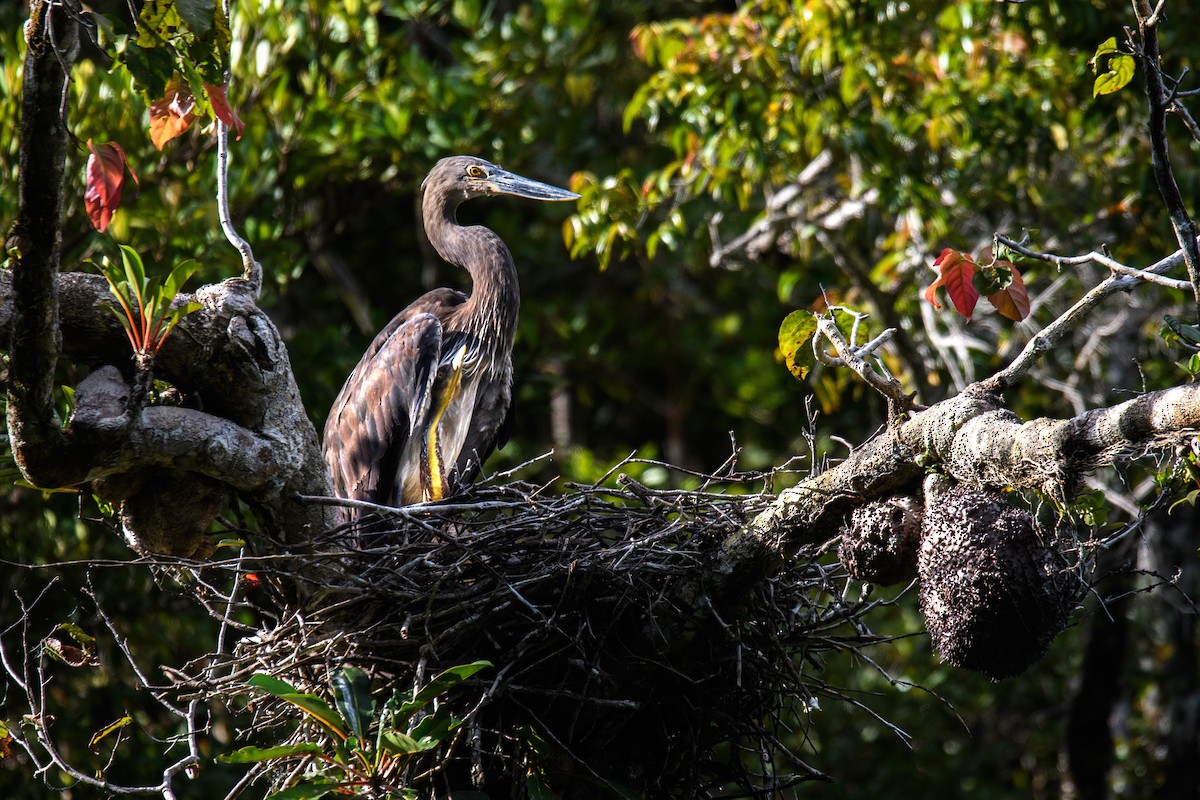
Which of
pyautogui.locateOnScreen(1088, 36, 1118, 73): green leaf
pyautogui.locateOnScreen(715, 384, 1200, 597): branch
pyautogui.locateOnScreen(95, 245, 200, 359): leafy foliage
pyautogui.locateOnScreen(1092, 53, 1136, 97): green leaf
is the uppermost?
pyautogui.locateOnScreen(1088, 36, 1118, 73): green leaf

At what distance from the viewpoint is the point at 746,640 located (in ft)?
10.9

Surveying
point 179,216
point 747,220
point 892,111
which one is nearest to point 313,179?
point 179,216

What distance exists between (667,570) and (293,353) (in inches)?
120

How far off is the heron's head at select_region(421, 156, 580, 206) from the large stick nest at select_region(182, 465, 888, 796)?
222 centimetres

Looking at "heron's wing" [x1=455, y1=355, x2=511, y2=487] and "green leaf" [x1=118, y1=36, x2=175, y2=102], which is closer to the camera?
"green leaf" [x1=118, y1=36, x2=175, y2=102]

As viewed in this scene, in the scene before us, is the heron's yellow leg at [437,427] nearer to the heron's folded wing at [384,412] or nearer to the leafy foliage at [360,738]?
the heron's folded wing at [384,412]

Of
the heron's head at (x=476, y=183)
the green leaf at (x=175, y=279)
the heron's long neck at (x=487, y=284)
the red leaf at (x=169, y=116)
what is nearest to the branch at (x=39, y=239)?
the green leaf at (x=175, y=279)

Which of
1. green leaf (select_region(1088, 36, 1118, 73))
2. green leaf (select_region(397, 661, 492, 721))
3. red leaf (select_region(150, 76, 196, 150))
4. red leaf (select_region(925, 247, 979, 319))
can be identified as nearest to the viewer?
green leaf (select_region(1088, 36, 1118, 73))

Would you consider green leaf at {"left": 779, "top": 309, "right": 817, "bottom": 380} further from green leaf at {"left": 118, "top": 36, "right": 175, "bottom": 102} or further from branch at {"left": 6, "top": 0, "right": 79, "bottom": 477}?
branch at {"left": 6, "top": 0, "right": 79, "bottom": 477}

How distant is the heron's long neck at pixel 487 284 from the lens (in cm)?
505

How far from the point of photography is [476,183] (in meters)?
5.33

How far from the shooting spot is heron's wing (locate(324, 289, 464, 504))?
185 inches

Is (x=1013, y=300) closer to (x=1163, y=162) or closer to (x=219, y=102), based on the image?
(x=1163, y=162)

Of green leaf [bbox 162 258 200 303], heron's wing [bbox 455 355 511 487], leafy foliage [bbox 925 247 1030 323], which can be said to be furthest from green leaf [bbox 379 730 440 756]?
heron's wing [bbox 455 355 511 487]
